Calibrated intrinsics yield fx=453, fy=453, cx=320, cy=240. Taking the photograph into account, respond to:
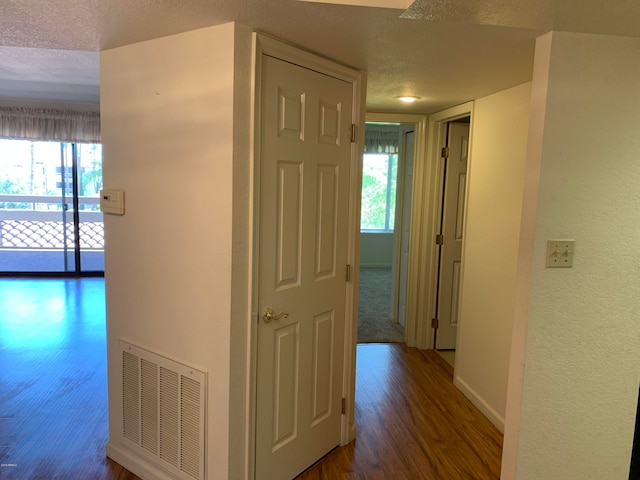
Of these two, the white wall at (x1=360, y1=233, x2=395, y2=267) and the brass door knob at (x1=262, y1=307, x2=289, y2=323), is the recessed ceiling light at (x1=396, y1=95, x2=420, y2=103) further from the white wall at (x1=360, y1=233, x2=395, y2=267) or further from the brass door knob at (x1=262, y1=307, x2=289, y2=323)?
the white wall at (x1=360, y1=233, x2=395, y2=267)

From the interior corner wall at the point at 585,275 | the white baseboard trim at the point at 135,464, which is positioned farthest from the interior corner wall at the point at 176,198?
the interior corner wall at the point at 585,275

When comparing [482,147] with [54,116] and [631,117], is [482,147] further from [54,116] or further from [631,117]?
[54,116]

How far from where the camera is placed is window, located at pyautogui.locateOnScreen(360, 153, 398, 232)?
318 inches

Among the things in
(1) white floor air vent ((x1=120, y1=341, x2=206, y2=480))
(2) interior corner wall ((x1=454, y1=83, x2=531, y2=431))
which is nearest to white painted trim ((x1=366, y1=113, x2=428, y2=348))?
(2) interior corner wall ((x1=454, y1=83, x2=531, y2=431))

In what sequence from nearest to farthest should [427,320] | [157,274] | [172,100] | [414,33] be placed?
[414,33], [172,100], [157,274], [427,320]

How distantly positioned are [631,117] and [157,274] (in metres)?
2.08

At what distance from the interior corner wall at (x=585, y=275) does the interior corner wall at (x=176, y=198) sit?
122 cm

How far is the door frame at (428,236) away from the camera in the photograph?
12.7 ft

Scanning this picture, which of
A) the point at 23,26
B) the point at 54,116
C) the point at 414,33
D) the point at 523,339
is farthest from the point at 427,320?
the point at 54,116

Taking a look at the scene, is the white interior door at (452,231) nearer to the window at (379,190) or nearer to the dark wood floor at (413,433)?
the dark wood floor at (413,433)

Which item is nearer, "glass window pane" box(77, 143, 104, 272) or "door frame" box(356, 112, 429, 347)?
"door frame" box(356, 112, 429, 347)

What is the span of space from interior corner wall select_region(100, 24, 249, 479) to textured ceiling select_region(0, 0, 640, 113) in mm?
146

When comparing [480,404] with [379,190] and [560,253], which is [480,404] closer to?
[560,253]

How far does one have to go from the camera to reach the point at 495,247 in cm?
295
